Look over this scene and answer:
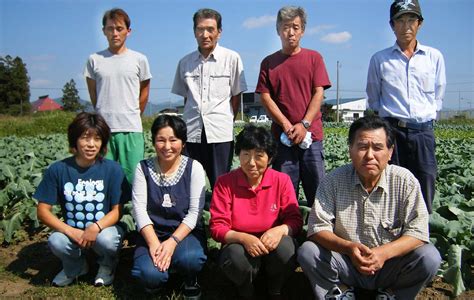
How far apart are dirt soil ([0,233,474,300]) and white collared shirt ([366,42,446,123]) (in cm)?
139

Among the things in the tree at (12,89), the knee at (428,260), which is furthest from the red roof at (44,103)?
the knee at (428,260)

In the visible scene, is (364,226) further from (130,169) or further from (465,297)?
(130,169)

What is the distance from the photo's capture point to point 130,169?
167 inches

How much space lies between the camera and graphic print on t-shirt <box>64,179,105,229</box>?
3.47 m

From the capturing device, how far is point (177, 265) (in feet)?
10.3

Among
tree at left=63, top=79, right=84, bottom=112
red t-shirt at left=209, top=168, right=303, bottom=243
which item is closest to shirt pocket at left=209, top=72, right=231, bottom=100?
red t-shirt at left=209, top=168, right=303, bottom=243

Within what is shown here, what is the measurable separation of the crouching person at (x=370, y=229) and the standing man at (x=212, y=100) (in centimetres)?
136

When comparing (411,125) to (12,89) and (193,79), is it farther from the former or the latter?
(12,89)

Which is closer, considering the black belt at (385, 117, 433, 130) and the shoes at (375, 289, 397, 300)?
the shoes at (375, 289, 397, 300)

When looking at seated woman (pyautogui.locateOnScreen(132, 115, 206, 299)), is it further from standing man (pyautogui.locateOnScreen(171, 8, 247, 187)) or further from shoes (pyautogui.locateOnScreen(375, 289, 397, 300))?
shoes (pyautogui.locateOnScreen(375, 289, 397, 300))

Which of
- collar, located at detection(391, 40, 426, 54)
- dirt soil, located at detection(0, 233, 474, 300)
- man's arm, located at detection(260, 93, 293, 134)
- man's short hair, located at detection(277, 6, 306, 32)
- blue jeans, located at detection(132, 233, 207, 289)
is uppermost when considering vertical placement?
man's short hair, located at detection(277, 6, 306, 32)

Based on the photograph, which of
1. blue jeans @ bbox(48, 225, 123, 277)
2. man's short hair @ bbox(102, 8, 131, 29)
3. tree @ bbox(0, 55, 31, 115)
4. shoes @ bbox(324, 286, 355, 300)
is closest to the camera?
shoes @ bbox(324, 286, 355, 300)

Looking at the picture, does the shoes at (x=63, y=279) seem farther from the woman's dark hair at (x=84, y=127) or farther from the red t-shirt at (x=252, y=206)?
the red t-shirt at (x=252, y=206)

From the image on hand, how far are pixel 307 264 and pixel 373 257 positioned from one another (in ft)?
1.43
